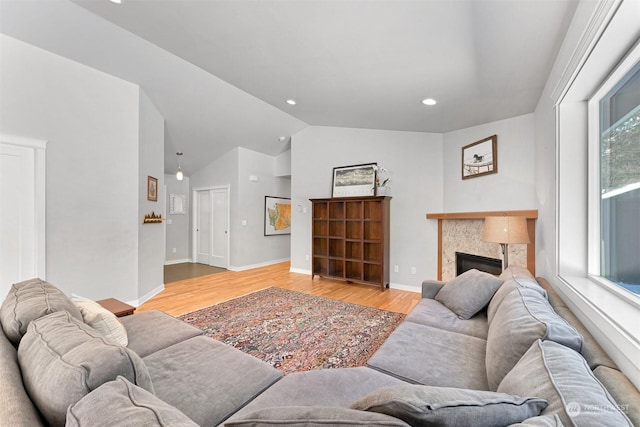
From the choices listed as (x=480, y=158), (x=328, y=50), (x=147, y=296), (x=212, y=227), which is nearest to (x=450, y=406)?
(x=328, y=50)

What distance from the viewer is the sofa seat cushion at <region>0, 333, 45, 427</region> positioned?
2.03 ft

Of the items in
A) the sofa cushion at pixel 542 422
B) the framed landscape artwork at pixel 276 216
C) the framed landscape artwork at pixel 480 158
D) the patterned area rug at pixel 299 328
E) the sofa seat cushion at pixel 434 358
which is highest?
the framed landscape artwork at pixel 480 158

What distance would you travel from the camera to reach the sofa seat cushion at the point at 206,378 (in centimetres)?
111

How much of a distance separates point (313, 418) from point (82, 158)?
3915 mm

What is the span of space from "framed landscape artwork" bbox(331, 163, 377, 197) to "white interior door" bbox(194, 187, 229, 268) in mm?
2689

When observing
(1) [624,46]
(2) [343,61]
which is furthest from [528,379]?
(2) [343,61]

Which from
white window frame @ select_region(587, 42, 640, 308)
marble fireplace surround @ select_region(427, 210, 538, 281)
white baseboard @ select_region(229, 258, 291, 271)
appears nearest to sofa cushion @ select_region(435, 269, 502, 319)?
white window frame @ select_region(587, 42, 640, 308)

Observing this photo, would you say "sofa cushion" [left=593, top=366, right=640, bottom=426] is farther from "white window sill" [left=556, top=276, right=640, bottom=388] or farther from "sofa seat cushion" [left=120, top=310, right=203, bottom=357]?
"sofa seat cushion" [left=120, top=310, right=203, bottom=357]

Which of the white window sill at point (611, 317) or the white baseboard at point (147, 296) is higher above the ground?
the white window sill at point (611, 317)

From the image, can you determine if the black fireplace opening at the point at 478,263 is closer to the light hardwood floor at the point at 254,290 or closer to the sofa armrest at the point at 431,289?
the light hardwood floor at the point at 254,290

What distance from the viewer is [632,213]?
56.6 inches

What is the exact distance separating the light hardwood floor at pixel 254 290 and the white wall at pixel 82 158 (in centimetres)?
60

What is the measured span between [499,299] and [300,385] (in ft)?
4.63

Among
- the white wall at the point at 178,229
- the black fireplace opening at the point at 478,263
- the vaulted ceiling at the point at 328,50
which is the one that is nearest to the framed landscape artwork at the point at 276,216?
the white wall at the point at 178,229
